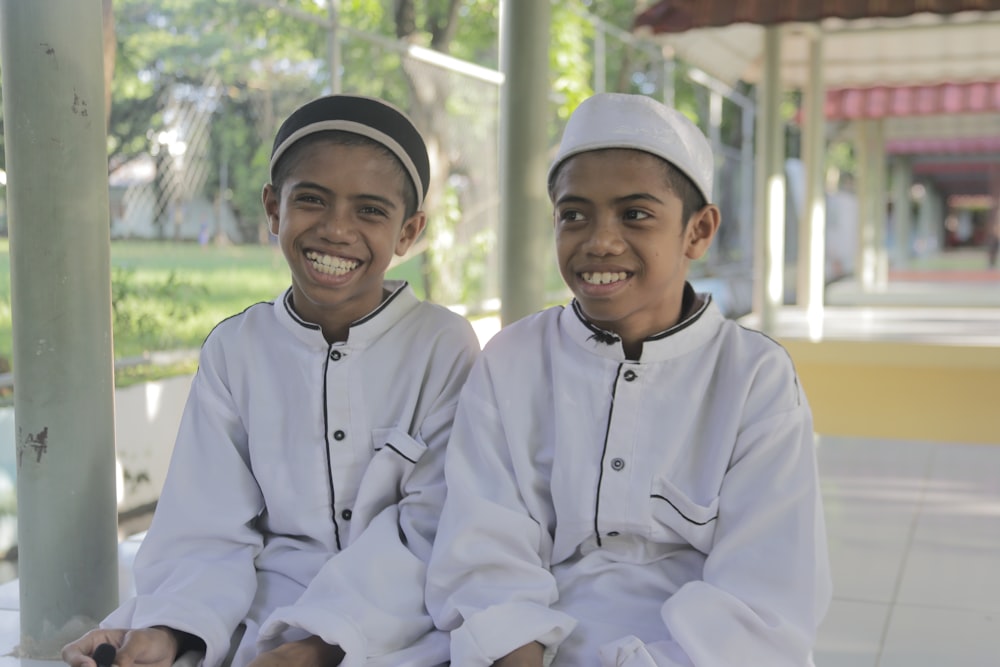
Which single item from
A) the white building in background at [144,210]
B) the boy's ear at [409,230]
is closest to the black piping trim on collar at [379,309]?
the boy's ear at [409,230]

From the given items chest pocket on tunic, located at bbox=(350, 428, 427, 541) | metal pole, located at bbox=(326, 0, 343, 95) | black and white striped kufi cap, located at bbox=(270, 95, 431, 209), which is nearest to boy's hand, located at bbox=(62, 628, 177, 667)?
chest pocket on tunic, located at bbox=(350, 428, 427, 541)

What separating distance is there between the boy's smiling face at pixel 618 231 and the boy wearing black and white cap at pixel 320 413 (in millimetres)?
371

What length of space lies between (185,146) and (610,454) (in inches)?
173

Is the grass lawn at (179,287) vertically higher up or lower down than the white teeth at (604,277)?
lower down

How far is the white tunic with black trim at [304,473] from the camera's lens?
1.93 metres

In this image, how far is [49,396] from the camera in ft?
7.97

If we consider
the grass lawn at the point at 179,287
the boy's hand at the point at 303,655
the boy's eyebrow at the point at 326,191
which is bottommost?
the boy's hand at the point at 303,655

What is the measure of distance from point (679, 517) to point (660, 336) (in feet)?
1.07

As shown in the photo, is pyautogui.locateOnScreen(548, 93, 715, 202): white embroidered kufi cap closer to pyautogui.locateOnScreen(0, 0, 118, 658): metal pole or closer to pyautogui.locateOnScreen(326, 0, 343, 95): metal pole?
pyautogui.locateOnScreen(0, 0, 118, 658): metal pole

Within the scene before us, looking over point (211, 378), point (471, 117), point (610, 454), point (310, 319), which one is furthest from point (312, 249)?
point (471, 117)

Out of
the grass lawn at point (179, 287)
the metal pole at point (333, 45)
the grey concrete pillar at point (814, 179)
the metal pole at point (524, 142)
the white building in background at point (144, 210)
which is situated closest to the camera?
the metal pole at point (524, 142)

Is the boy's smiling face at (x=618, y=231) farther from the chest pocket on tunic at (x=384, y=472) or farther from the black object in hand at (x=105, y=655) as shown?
the black object in hand at (x=105, y=655)

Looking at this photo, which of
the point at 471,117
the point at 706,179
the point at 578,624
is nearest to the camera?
the point at 578,624

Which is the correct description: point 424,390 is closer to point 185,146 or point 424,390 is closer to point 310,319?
point 310,319
